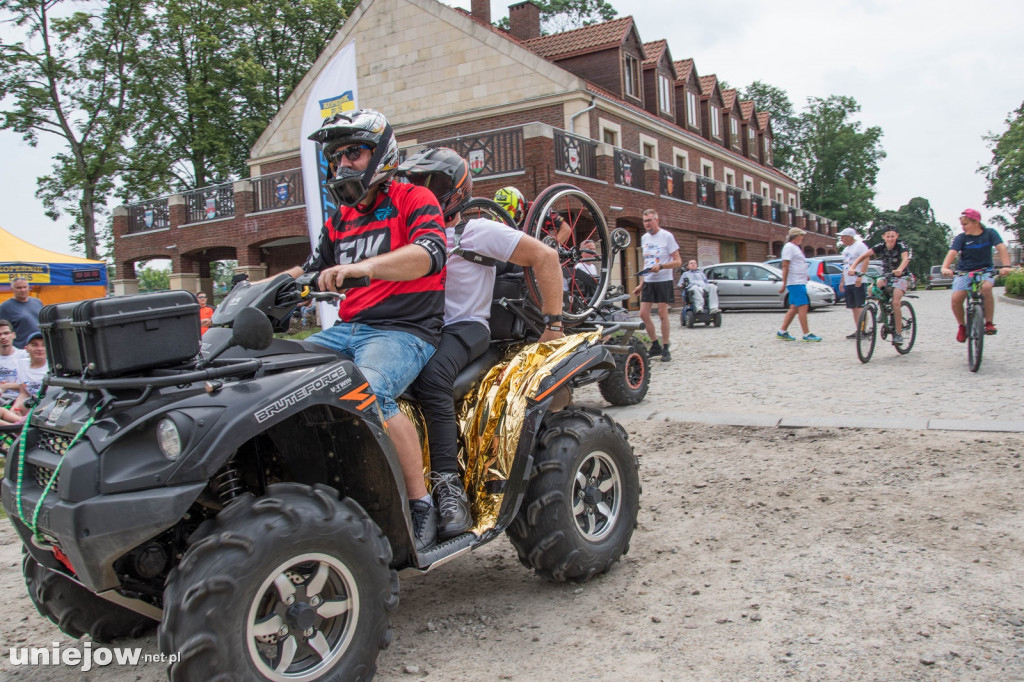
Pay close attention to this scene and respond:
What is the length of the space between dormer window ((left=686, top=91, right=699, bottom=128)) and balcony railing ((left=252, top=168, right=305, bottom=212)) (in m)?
18.8

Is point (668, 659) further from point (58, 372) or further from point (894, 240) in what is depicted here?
point (894, 240)

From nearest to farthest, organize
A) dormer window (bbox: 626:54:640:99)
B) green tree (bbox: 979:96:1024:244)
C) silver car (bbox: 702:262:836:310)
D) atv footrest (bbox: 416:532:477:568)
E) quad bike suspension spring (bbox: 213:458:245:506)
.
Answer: quad bike suspension spring (bbox: 213:458:245:506), atv footrest (bbox: 416:532:477:568), silver car (bbox: 702:262:836:310), dormer window (bbox: 626:54:640:99), green tree (bbox: 979:96:1024:244)

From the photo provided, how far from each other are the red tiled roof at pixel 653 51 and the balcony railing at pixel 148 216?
19.9 meters

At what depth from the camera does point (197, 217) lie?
28766mm

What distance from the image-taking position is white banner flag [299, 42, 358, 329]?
32.9 ft

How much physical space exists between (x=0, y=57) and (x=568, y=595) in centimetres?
3470

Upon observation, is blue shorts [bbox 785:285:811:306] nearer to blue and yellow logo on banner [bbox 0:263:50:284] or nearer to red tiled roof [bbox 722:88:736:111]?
blue and yellow logo on banner [bbox 0:263:50:284]

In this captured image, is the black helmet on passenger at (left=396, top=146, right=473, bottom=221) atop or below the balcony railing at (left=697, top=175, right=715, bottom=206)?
below

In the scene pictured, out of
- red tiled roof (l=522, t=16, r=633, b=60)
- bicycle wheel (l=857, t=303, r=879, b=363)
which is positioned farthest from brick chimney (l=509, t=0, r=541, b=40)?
bicycle wheel (l=857, t=303, r=879, b=363)

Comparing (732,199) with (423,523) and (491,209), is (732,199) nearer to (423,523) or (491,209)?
(491,209)

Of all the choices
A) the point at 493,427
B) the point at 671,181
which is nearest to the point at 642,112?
the point at 671,181

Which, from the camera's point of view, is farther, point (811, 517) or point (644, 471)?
point (644, 471)

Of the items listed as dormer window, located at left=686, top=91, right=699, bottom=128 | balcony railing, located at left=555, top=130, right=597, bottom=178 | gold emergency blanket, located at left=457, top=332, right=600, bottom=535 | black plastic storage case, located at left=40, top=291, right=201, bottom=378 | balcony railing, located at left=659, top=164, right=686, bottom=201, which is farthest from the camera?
dormer window, located at left=686, top=91, right=699, bottom=128

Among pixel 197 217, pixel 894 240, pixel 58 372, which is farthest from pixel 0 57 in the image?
pixel 58 372
